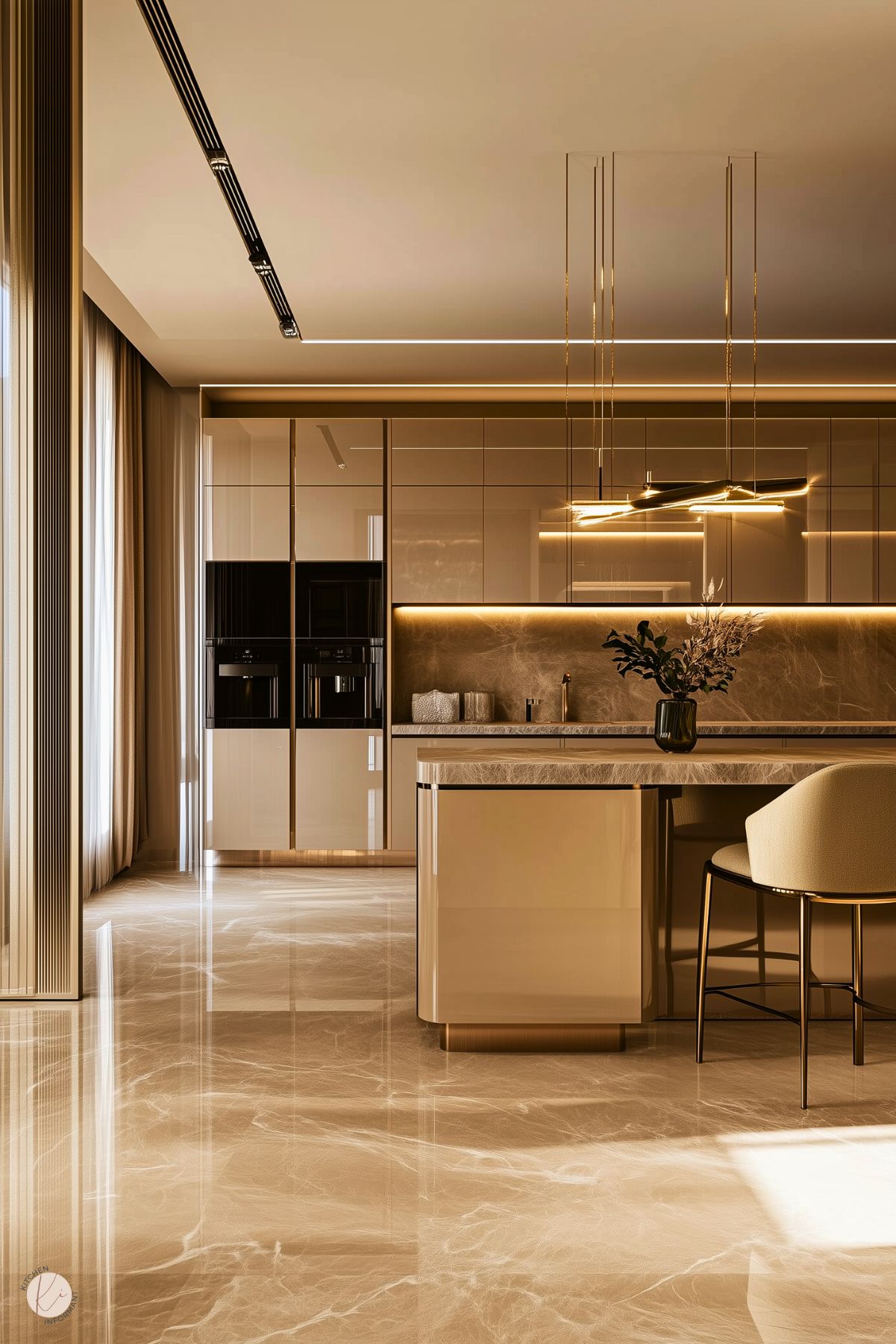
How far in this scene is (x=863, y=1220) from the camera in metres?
2.16

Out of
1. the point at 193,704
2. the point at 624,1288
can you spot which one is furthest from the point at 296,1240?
the point at 193,704

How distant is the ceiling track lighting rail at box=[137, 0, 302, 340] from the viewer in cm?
279

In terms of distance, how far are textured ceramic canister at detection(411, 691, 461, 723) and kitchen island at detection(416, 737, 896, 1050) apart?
9.93 feet

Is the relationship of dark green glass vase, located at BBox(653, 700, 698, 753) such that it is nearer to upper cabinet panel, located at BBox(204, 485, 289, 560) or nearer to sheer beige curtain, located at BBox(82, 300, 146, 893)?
sheer beige curtain, located at BBox(82, 300, 146, 893)

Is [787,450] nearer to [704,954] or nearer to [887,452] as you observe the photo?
[887,452]

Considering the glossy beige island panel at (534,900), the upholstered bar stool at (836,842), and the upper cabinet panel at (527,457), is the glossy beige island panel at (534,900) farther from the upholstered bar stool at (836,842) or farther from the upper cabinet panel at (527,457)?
the upper cabinet panel at (527,457)

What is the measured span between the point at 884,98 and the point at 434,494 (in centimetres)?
335

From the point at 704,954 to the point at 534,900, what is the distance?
0.53 metres

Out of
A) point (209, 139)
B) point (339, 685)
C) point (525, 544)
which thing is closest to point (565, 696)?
point (525, 544)

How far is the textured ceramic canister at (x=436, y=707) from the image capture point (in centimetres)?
611

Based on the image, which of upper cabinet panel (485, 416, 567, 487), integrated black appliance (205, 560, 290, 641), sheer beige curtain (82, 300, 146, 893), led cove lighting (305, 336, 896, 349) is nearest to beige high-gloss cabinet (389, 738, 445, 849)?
integrated black appliance (205, 560, 290, 641)

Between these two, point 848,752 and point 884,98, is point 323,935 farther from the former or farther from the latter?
point 884,98

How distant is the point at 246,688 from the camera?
6051 mm

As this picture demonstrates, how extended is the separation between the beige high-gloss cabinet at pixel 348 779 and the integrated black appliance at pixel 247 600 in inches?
25.7
